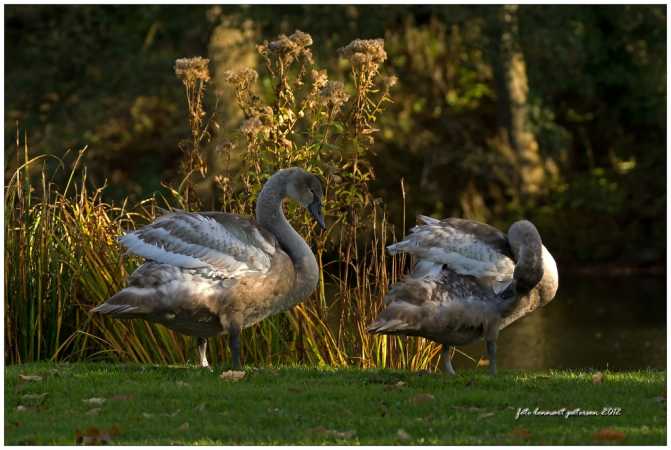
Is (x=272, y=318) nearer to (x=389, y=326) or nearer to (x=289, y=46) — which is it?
(x=389, y=326)

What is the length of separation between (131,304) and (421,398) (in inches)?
93.2

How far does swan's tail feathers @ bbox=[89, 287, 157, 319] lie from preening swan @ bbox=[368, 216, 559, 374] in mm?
1684

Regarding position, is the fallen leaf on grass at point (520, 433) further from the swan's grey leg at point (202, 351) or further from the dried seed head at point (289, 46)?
the dried seed head at point (289, 46)

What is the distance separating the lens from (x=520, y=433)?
816cm

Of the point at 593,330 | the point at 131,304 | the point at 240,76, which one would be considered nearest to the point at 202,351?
the point at 131,304

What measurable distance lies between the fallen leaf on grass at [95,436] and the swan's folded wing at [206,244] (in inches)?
81.5

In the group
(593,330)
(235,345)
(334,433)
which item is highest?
(235,345)

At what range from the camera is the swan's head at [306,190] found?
34.8 ft

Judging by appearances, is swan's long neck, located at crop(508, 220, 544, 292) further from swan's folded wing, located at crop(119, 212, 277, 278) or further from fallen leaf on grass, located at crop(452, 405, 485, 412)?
swan's folded wing, located at crop(119, 212, 277, 278)

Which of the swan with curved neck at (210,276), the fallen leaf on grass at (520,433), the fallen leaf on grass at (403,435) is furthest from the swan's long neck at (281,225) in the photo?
the fallen leaf on grass at (520,433)

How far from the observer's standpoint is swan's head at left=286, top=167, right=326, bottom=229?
10.6m

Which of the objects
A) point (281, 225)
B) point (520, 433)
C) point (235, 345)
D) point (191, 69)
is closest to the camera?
point (520, 433)

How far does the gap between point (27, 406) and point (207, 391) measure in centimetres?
125

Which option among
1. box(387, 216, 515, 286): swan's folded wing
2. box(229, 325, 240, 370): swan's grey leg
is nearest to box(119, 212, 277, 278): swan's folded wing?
box(229, 325, 240, 370): swan's grey leg
